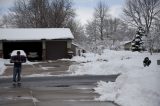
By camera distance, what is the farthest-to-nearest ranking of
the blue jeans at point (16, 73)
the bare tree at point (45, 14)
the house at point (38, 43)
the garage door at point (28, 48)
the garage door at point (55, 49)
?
the bare tree at point (45, 14) < the garage door at point (28, 48) < the garage door at point (55, 49) < the house at point (38, 43) < the blue jeans at point (16, 73)

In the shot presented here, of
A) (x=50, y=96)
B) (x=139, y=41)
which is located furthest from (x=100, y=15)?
(x=50, y=96)

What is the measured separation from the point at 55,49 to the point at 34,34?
3020 millimetres

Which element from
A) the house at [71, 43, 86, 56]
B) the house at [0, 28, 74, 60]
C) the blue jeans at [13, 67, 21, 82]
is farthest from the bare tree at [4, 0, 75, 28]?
the blue jeans at [13, 67, 21, 82]

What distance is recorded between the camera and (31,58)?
46.1 meters

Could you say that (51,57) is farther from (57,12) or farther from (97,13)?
(97,13)

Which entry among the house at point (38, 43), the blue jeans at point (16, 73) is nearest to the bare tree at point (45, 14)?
the house at point (38, 43)

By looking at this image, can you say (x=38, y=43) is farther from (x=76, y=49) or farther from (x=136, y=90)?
(x=136, y=90)

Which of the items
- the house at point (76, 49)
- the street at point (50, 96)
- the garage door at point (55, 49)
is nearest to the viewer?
the street at point (50, 96)

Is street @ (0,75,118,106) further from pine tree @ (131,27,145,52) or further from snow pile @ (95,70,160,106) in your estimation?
pine tree @ (131,27,145,52)

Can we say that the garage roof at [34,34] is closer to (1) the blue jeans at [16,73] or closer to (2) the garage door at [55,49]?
(2) the garage door at [55,49]

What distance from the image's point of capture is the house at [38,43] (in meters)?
44.5

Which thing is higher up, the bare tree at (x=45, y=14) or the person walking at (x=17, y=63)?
the bare tree at (x=45, y=14)

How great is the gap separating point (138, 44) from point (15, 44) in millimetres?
26417

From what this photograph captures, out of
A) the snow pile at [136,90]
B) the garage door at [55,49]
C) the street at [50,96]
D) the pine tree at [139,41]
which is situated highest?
the pine tree at [139,41]
